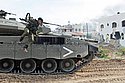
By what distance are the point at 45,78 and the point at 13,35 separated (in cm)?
294

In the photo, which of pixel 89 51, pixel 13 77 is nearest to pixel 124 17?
pixel 89 51

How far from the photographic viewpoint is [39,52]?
48.8ft

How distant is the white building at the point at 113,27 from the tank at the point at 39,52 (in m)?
34.7

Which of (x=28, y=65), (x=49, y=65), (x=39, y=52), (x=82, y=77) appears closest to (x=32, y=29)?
(x=39, y=52)

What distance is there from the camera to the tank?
47.8ft

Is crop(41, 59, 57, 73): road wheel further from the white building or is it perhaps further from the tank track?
the white building

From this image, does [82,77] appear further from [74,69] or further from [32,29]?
[32,29]

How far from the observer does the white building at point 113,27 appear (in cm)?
5222

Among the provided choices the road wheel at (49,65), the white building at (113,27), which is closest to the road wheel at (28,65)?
the road wheel at (49,65)

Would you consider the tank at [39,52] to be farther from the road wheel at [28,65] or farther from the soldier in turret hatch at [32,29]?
the soldier in turret hatch at [32,29]

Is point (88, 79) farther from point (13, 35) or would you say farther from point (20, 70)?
point (13, 35)

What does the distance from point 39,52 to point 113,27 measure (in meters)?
42.1

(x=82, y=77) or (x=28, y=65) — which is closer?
(x=28, y=65)

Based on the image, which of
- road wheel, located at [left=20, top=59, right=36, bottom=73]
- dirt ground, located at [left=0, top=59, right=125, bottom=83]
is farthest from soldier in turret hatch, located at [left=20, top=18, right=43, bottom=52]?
dirt ground, located at [left=0, top=59, right=125, bottom=83]
